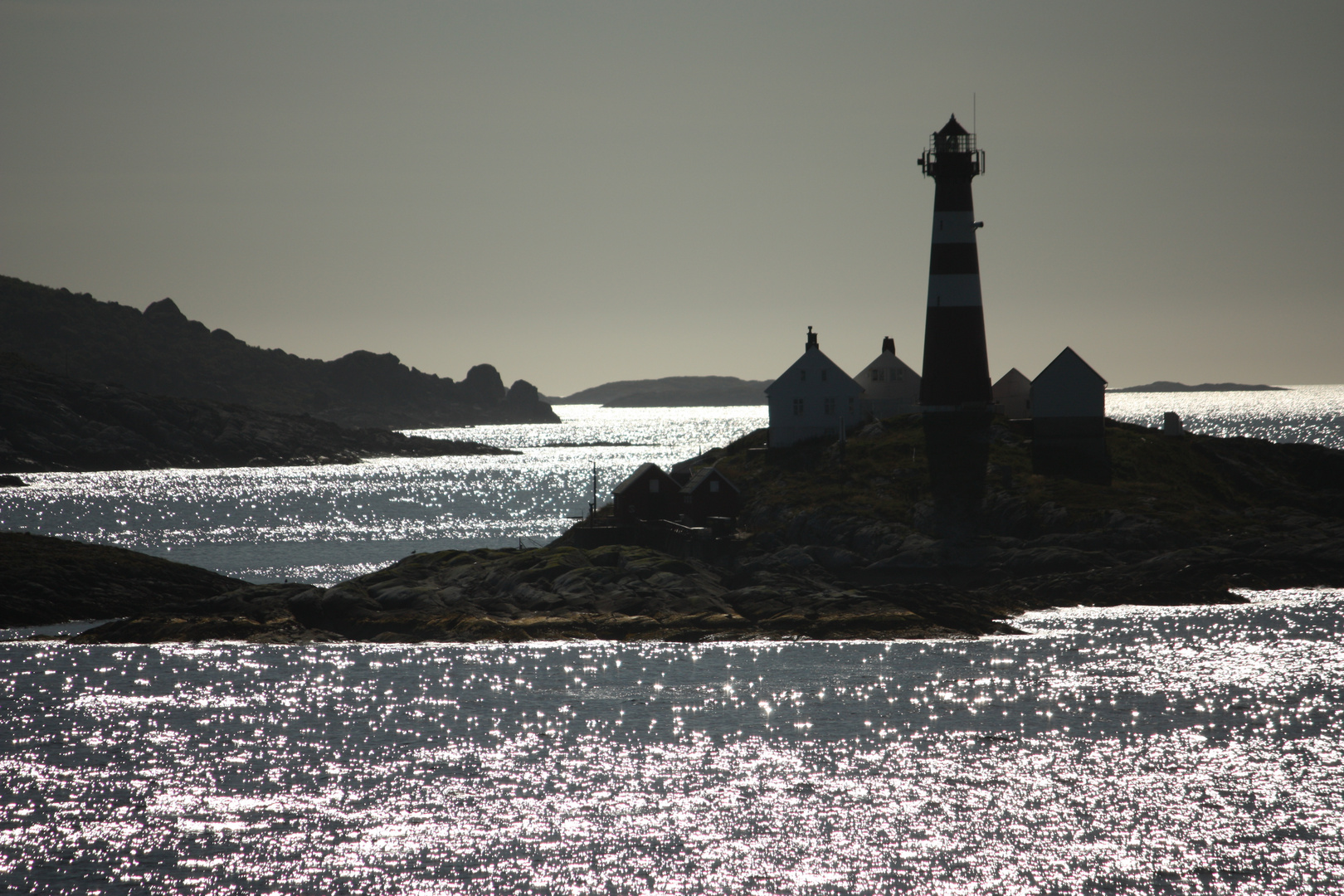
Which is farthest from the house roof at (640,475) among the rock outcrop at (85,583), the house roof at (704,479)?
the rock outcrop at (85,583)

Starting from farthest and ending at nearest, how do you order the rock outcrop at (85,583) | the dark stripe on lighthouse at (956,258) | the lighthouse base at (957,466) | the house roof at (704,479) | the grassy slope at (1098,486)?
Answer: the dark stripe on lighthouse at (956,258), the house roof at (704,479), the grassy slope at (1098,486), the lighthouse base at (957,466), the rock outcrop at (85,583)

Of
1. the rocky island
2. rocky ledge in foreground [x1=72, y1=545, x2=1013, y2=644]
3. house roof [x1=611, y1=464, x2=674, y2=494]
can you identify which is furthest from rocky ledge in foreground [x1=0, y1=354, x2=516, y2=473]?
rocky ledge in foreground [x1=72, y1=545, x2=1013, y2=644]

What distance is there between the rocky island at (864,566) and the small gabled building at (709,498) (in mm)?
1120

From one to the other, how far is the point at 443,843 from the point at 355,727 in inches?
369

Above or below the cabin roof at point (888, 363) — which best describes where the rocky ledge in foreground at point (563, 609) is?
below

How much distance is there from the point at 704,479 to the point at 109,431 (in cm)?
12006

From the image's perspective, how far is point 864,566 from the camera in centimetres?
5334

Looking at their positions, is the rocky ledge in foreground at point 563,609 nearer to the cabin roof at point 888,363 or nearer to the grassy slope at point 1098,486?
the grassy slope at point 1098,486

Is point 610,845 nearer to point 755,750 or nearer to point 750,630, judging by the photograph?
point 755,750

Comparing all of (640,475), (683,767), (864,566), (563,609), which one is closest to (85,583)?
(563,609)

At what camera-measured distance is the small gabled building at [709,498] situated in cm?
5838

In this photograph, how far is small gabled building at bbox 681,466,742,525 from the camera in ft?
192

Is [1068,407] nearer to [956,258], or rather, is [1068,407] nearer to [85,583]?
[956,258]

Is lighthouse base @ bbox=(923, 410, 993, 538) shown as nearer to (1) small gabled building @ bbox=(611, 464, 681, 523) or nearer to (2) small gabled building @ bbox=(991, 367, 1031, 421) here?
(2) small gabled building @ bbox=(991, 367, 1031, 421)
